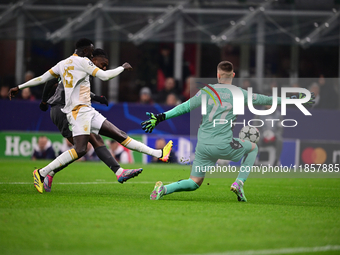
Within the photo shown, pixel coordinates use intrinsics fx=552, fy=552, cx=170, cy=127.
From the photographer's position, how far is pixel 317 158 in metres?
14.6

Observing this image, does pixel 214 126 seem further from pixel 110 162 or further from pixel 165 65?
pixel 165 65

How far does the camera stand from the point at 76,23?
677 inches

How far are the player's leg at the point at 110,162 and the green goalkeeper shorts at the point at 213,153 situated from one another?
3.03 ft

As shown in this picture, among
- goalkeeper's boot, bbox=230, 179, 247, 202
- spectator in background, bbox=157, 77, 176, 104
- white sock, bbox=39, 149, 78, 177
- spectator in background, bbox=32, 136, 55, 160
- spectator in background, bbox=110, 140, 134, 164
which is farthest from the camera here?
spectator in background, bbox=157, 77, 176, 104

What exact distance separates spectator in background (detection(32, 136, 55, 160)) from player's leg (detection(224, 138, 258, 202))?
Result: 9.11 metres

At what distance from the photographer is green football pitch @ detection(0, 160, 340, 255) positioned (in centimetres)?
416

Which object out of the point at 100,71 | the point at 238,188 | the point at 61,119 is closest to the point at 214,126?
the point at 238,188

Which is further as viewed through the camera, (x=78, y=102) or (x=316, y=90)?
(x=316, y=90)

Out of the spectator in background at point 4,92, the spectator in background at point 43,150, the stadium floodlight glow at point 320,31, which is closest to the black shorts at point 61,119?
the spectator in background at point 43,150

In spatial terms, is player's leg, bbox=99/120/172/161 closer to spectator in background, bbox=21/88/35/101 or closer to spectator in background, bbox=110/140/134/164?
spectator in background, bbox=110/140/134/164

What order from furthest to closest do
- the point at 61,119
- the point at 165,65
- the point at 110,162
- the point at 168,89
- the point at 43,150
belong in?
the point at 165,65 < the point at 168,89 < the point at 43,150 < the point at 61,119 < the point at 110,162

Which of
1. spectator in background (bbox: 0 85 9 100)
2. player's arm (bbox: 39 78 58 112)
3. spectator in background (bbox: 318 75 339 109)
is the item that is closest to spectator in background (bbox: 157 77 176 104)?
spectator in background (bbox: 318 75 339 109)

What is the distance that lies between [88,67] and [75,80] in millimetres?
273

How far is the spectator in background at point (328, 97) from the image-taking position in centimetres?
1525
